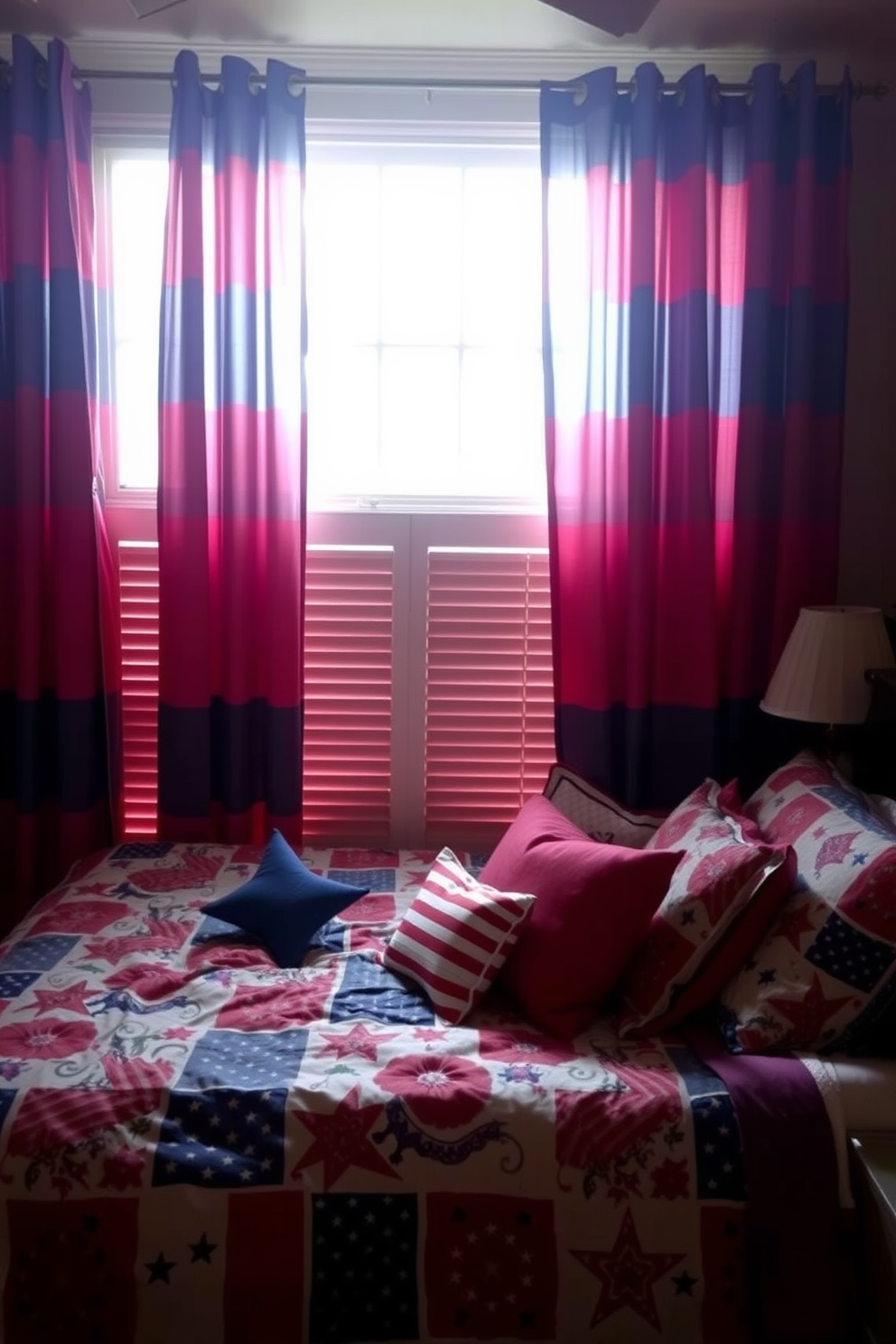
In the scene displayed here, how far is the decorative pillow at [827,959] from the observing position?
167cm

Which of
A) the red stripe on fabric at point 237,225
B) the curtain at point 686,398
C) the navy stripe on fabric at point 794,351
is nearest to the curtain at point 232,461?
the red stripe on fabric at point 237,225

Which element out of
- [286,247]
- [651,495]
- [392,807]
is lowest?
[392,807]

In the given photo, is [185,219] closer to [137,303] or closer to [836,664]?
[137,303]

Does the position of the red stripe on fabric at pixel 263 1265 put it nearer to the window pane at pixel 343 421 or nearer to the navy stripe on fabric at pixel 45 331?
the window pane at pixel 343 421

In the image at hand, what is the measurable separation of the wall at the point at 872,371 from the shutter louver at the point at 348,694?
112cm

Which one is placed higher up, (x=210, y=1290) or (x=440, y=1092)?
(x=440, y=1092)

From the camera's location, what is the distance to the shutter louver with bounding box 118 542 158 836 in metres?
2.70

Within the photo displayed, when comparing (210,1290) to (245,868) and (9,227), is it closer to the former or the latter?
(245,868)

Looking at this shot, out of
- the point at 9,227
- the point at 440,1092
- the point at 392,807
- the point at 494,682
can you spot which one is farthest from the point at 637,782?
the point at 9,227

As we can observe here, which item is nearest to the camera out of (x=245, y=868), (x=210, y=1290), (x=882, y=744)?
(x=210, y=1290)

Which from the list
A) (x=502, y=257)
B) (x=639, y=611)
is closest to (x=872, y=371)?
(x=639, y=611)

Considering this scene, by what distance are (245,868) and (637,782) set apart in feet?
2.98

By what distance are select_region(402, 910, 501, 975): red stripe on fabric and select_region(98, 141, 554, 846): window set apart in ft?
2.55

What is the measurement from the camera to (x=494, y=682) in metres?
2.73
